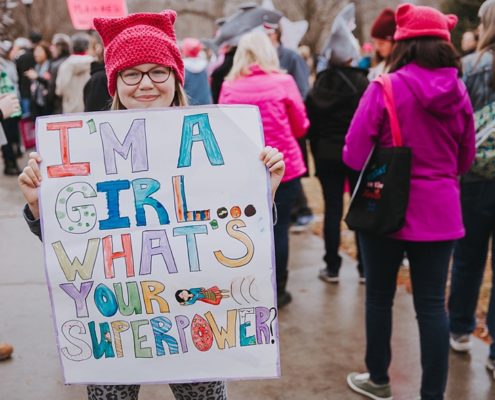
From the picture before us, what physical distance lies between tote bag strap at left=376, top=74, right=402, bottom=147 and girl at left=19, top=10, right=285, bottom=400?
884mm

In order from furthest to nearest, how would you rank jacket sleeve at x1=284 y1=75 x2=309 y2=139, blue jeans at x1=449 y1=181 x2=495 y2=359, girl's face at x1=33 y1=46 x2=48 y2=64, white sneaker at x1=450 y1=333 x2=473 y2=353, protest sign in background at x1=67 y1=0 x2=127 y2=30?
girl's face at x1=33 y1=46 x2=48 y2=64 < protest sign in background at x1=67 y1=0 x2=127 y2=30 < jacket sleeve at x1=284 y1=75 x2=309 y2=139 < white sneaker at x1=450 y1=333 x2=473 y2=353 < blue jeans at x1=449 y1=181 x2=495 y2=359

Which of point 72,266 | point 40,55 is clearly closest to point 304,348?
point 72,266

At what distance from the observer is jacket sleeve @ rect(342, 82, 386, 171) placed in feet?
9.32

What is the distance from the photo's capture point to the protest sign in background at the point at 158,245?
2033mm

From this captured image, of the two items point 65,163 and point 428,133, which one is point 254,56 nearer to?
point 428,133

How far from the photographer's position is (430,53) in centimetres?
278

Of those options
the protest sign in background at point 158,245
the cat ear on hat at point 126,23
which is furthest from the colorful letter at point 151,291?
the cat ear on hat at point 126,23

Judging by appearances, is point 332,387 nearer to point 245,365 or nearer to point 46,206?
point 245,365

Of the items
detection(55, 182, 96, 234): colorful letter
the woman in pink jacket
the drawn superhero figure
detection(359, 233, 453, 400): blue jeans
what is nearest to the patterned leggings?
the drawn superhero figure

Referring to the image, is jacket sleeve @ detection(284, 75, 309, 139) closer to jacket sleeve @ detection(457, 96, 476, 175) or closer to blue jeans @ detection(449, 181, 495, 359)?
blue jeans @ detection(449, 181, 495, 359)

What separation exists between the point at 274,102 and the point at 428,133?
149 centimetres

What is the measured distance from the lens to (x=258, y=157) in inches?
82.6

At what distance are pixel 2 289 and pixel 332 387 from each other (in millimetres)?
2782

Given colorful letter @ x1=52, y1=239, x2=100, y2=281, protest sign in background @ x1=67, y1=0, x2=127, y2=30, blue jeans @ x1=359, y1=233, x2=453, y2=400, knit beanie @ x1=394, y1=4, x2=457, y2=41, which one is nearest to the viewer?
colorful letter @ x1=52, y1=239, x2=100, y2=281
